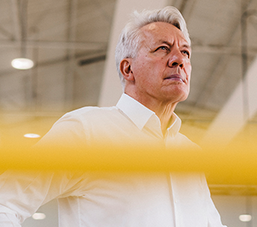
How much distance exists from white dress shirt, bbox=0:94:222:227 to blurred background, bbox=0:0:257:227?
408 cm

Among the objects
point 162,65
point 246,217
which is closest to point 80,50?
point 246,217

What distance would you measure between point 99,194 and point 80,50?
6831 mm

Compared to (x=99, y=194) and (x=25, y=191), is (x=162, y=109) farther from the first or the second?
(x=25, y=191)

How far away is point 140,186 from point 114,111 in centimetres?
32

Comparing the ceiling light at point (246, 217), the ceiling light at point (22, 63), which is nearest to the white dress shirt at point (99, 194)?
the ceiling light at point (22, 63)

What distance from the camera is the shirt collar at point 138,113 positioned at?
1151mm

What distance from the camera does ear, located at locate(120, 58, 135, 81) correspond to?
52.9 inches

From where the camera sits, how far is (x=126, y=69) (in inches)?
53.5

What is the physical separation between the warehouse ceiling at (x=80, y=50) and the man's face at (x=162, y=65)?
5.08 metres

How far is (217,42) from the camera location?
726 cm

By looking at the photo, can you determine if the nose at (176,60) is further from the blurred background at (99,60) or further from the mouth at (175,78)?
the blurred background at (99,60)

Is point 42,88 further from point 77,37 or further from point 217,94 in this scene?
point 217,94

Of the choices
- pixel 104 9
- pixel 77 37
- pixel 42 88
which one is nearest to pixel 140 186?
pixel 104 9

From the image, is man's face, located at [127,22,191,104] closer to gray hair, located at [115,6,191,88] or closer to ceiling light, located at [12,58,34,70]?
gray hair, located at [115,6,191,88]
